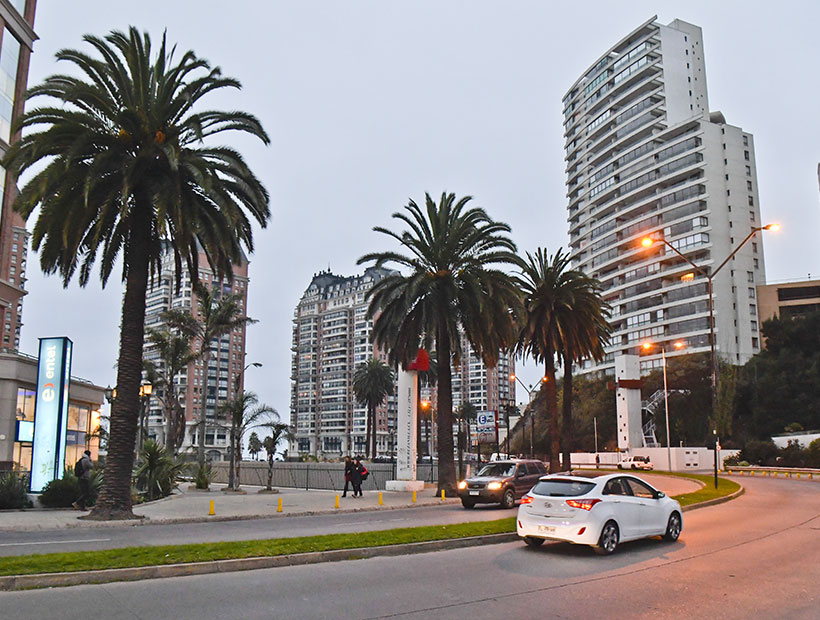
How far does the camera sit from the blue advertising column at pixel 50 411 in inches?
1001

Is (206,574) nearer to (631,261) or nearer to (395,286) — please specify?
Result: (395,286)

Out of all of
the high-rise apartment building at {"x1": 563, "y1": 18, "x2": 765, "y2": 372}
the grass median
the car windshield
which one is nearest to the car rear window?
the grass median

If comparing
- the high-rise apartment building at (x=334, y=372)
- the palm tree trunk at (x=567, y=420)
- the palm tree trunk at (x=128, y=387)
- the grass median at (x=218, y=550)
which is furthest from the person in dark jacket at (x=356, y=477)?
the high-rise apartment building at (x=334, y=372)

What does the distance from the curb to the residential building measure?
92.1m

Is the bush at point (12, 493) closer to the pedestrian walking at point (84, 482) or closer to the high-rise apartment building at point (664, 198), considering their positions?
the pedestrian walking at point (84, 482)

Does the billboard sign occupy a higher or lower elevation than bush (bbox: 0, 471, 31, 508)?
higher

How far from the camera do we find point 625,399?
67.5 meters

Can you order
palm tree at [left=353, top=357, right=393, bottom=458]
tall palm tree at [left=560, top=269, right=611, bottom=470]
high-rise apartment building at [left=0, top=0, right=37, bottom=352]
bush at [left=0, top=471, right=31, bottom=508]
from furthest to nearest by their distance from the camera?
palm tree at [left=353, top=357, right=393, bottom=458] → tall palm tree at [left=560, top=269, right=611, bottom=470] → high-rise apartment building at [left=0, top=0, right=37, bottom=352] → bush at [left=0, top=471, right=31, bottom=508]

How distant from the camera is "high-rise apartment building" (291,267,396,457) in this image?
17962 centimetres

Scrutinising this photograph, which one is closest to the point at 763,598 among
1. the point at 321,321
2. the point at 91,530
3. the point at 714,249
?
the point at 91,530

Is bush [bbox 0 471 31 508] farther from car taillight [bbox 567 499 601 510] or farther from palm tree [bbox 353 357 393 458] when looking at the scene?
palm tree [bbox 353 357 393 458]

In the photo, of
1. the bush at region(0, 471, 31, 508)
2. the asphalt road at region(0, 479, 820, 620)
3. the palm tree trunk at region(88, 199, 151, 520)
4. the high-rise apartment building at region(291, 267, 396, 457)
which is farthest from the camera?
the high-rise apartment building at region(291, 267, 396, 457)

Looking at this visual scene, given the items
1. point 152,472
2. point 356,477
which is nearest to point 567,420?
point 356,477

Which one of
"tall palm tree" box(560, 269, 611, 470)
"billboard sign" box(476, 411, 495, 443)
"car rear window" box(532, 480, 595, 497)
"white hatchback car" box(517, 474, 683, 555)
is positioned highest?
"tall palm tree" box(560, 269, 611, 470)
